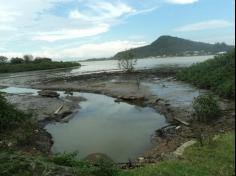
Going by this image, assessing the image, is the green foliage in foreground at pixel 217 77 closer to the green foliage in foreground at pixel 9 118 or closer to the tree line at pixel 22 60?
the green foliage in foreground at pixel 9 118

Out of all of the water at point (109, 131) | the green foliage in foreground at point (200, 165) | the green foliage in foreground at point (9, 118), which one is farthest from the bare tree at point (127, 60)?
the green foliage in foreground at point (200, 165)

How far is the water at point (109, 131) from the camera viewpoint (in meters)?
18.1

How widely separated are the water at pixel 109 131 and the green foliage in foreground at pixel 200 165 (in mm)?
4283

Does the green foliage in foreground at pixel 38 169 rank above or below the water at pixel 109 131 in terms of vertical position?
above

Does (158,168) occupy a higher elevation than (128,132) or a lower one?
higher

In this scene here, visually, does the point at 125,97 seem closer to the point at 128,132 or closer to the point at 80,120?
the point at 80,120

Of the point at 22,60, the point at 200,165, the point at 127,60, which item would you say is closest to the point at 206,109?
the point at 200,165

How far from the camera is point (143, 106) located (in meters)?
31.0

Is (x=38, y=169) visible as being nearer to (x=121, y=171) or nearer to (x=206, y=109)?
(x=121, y=171)

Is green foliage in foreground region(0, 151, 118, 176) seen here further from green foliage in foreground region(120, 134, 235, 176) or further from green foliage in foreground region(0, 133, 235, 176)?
green foliage in foreground region(120, 134, 235, 176)

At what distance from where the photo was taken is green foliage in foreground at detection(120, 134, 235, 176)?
423 inches

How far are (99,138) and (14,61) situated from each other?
423 feet

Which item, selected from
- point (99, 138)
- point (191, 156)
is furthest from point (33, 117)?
point (191, 156)

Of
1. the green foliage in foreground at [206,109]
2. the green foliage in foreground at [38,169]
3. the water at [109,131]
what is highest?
the green foliage in foreground at [38,169]
